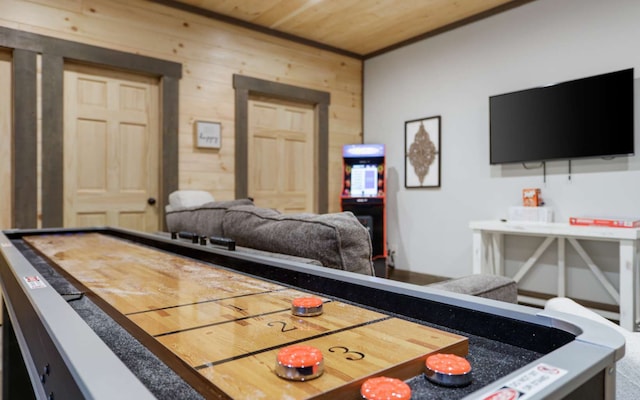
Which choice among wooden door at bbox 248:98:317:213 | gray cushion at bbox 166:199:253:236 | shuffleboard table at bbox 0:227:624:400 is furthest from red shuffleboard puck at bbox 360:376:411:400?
wooden door at bbox 248:98:317:213

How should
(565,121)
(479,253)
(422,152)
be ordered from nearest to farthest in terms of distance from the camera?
(565,121), (479,253), (422,152)

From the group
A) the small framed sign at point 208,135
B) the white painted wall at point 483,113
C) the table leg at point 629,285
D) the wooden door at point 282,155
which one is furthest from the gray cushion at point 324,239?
the wooden door at point 282,155

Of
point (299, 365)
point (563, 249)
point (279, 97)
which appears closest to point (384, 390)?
point (299, 365)

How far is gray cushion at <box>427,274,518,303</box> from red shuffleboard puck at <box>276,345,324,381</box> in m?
0.98

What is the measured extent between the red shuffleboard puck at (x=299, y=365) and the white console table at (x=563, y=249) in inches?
130

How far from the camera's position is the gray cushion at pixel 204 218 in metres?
2.13

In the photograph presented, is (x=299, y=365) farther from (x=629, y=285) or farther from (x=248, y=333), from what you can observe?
(x=629, y=285)

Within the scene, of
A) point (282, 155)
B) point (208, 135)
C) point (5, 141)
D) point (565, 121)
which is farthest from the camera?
point (282, 155)

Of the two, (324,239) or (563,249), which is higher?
(324,239)

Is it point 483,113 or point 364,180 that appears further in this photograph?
point 364,180

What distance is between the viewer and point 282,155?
5211mm

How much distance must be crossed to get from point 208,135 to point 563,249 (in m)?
3.48

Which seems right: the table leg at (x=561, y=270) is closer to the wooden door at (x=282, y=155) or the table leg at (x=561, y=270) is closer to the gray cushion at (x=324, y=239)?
the wooden door at (x=282, y=155)

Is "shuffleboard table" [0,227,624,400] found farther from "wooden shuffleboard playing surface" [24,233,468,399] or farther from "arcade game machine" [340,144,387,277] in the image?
"arcade game machine" [340,144,387,277]
